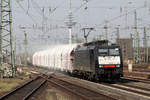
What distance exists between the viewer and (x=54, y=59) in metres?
43.4

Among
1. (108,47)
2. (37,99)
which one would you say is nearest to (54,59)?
(108,47)

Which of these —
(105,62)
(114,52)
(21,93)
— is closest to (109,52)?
(114,52)

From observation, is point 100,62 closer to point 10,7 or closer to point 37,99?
point 37,99

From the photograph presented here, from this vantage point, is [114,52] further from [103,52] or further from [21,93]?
[21,93]

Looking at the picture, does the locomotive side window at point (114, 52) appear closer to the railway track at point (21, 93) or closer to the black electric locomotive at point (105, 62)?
the black electric locomotive at point (105, 62)

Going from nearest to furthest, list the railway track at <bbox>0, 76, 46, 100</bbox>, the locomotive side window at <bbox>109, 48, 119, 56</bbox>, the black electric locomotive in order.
→ 1. the railway track at <bbox>0, 76, 46, 100</bbox>
2. the black electric locomotive
3. the locomotive side window at <bbox>109, 48, 119, 56</bbox>

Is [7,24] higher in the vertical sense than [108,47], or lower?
higher

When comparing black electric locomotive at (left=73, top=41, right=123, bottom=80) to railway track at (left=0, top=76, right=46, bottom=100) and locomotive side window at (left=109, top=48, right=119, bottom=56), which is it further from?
railway track at (left=0, top=76, right=46, bottom=100)

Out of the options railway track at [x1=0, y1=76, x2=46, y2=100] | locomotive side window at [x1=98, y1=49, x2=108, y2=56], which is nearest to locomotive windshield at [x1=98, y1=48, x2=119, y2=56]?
locomotive side window at [x1=98, y1=49, x2=108, y2=56]

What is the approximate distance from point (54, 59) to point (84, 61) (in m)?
19.1

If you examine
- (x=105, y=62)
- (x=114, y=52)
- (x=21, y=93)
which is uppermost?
(x=114, y=52)

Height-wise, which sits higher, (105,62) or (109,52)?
(109,52)

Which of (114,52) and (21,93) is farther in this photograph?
(114,52)

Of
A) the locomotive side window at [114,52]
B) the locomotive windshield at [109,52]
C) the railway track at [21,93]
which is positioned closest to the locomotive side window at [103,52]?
the locomotive windshield at [109,52]
